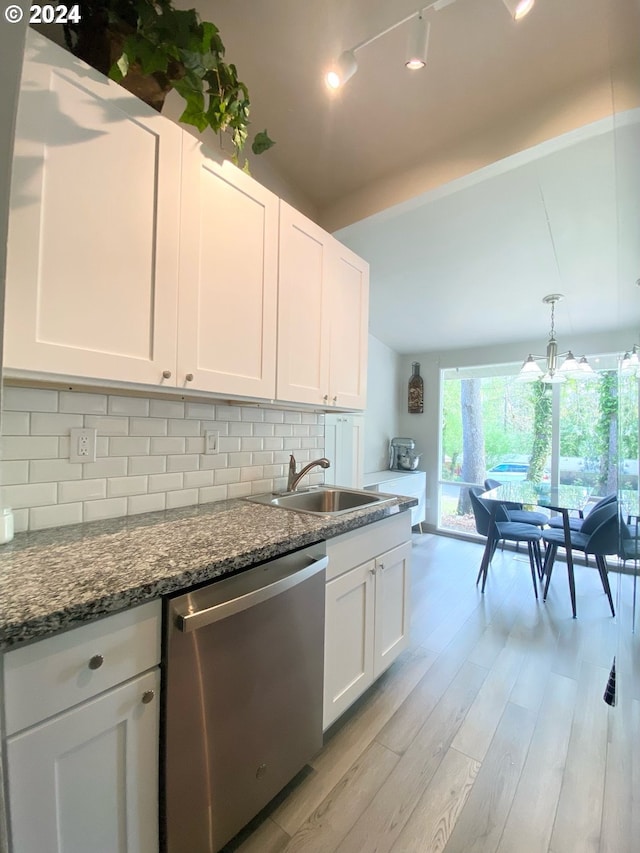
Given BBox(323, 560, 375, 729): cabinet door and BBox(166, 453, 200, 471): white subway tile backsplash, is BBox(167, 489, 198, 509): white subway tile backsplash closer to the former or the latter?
BBox(166, 453, 200, 471): white subway tile backsplash

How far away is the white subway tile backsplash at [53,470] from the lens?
1.11 m

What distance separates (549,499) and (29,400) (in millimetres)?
3459

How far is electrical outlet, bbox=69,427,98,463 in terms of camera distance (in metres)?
1.18

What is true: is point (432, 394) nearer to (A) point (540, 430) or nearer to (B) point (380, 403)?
(B) point (380, 403)

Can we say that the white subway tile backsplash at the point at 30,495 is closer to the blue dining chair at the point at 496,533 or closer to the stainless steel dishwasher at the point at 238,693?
the stainless steel dishwasher at the point at 238,693

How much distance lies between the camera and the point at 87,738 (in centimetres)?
71

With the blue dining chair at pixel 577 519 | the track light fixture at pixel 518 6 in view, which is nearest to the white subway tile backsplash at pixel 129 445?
the track light fixture at pixel 518 6

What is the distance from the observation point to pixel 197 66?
109 centimetres

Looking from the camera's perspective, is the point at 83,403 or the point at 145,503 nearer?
the point at 83,403

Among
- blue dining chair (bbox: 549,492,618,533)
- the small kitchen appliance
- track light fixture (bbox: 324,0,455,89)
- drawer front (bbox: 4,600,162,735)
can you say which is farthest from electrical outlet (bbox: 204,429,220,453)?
the small kitchen appliance

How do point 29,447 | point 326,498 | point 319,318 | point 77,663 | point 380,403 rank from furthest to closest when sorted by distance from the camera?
1. point 380,403
2. point 326,498
3. point 319,318
4. point 29,447
5. point 77,663

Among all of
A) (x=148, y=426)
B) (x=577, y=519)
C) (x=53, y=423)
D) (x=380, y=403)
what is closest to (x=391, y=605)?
(x=148, y=426)

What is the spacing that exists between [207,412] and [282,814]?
150 cm

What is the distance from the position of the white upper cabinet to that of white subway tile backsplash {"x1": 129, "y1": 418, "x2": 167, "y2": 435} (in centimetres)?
51
